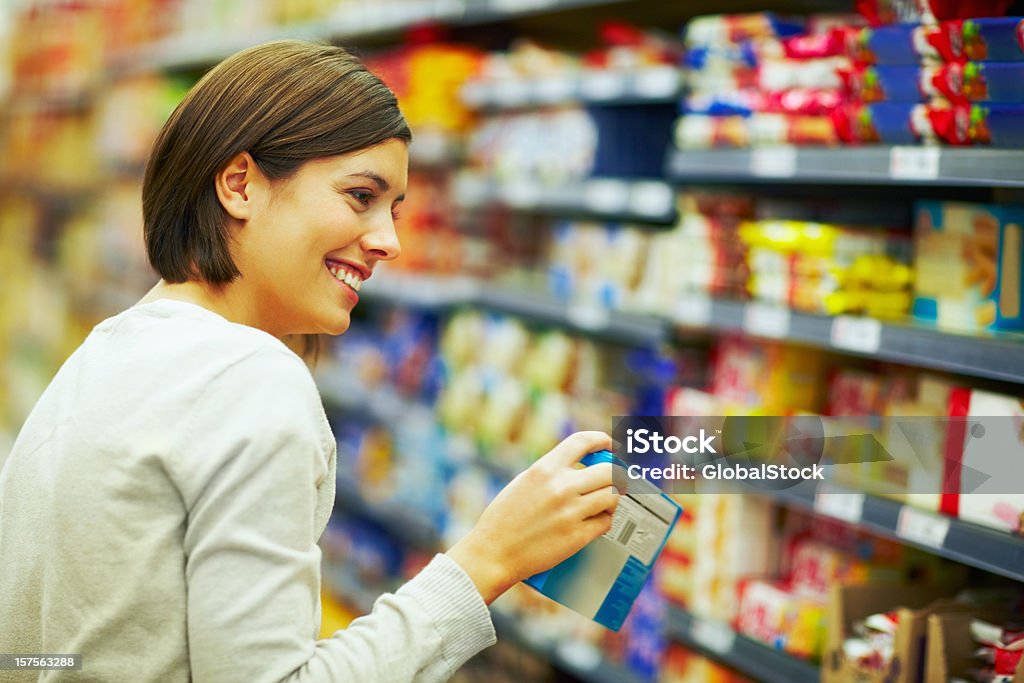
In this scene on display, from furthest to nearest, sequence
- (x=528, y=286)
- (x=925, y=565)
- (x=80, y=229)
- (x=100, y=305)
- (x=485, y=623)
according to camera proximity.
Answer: (x=80, y=229)
(x=100, y=305)
(x=528, y=286)
(x=925, y=565)
(x=485, y=623)

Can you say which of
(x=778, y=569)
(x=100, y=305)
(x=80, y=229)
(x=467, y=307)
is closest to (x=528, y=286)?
(x=467, y=307)

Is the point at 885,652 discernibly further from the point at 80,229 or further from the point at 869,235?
the point at 80,229

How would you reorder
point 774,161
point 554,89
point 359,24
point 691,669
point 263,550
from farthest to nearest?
1. point 359,24
2. point 554,89
3. point 691,669
4. point 774,161
5. point 263,550

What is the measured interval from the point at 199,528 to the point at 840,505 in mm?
1317

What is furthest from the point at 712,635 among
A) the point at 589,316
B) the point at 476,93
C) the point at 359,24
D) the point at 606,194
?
the point at 359,24

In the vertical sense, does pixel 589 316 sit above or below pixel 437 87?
below

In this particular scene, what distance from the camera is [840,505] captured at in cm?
200

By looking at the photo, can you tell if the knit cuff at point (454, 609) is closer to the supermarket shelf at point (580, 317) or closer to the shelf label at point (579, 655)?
the supermarket shelf at point (580, 317)

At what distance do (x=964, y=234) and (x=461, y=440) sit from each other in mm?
1848

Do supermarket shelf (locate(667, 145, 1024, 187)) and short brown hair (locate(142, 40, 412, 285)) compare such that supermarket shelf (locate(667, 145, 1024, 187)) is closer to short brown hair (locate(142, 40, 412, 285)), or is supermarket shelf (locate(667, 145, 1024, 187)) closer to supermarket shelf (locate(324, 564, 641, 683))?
short brown hair (locate(142, 40, 412, 285))

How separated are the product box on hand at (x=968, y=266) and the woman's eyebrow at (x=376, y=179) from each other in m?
1.09

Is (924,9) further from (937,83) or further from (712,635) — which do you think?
(712,635)

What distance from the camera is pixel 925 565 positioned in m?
2.23

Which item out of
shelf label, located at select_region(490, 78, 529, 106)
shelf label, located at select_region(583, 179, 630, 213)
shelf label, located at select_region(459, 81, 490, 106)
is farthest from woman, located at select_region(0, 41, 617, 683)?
shelf label, located at select_region(459, 81, 490, 106)
